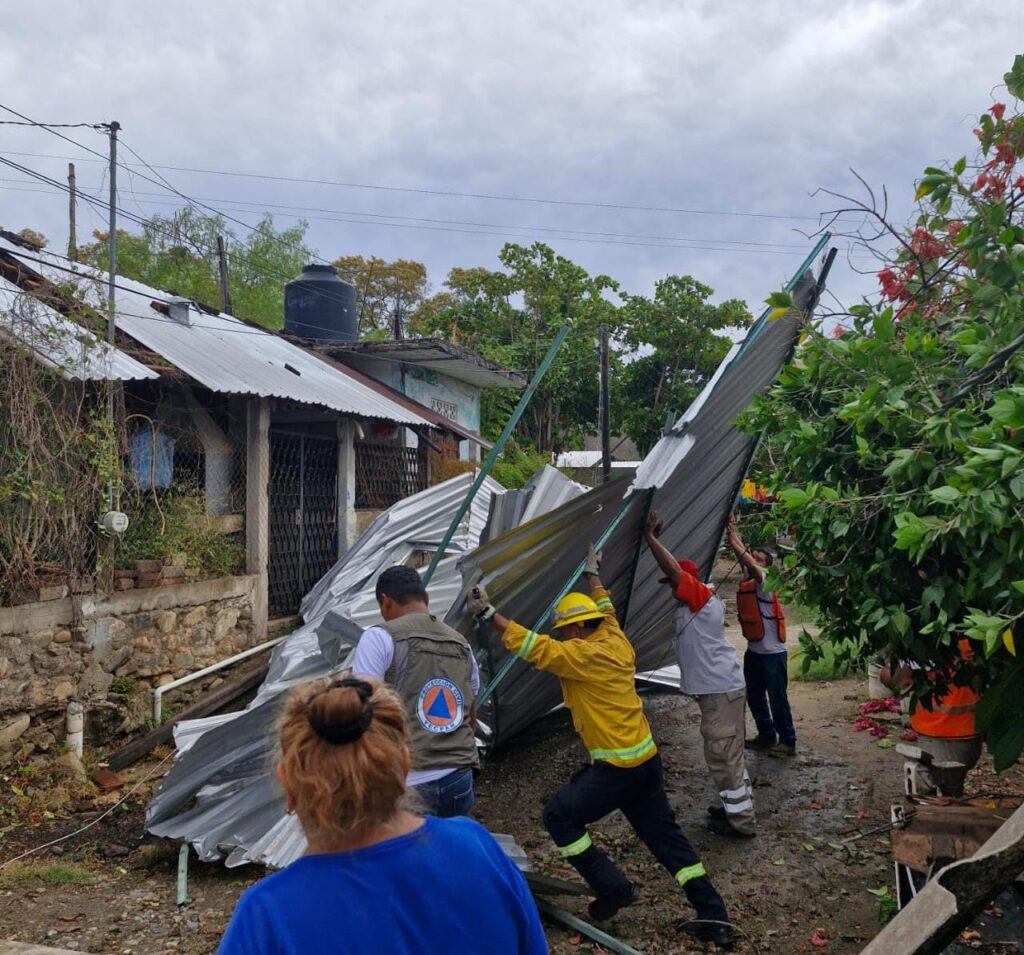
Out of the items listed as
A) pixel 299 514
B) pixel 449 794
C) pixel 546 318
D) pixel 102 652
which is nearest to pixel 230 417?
pixel 299 514

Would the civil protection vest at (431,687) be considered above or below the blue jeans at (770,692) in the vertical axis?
above

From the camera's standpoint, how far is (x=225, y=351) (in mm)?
8500

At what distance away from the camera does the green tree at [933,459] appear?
242 centimetres

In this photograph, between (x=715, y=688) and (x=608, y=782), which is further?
(x=715, y=688)

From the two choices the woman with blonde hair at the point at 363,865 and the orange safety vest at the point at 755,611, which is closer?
the woman with blonde hair at the point at 363,865

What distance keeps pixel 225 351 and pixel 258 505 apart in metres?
1.83

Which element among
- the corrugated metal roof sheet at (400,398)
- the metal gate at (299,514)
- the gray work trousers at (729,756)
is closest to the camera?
the gray work trousers at (729,756)

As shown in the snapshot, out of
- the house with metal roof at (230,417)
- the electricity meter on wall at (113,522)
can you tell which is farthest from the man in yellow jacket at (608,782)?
the house with metal roof at (230,417)

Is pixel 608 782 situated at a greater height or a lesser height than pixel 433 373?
lesser

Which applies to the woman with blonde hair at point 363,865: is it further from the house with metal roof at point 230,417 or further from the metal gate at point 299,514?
the metal gate at point 299,514

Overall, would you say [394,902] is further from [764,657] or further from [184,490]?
[184,490]

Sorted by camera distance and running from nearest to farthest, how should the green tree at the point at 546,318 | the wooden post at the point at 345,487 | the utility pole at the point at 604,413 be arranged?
the wooden post at the point at 345,487
the utility pole at the point at 604,413
the green tree at the point at 546,318

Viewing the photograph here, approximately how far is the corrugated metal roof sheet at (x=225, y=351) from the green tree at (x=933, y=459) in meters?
4.82

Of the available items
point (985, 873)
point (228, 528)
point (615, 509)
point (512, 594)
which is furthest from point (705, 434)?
point (228, 528)
